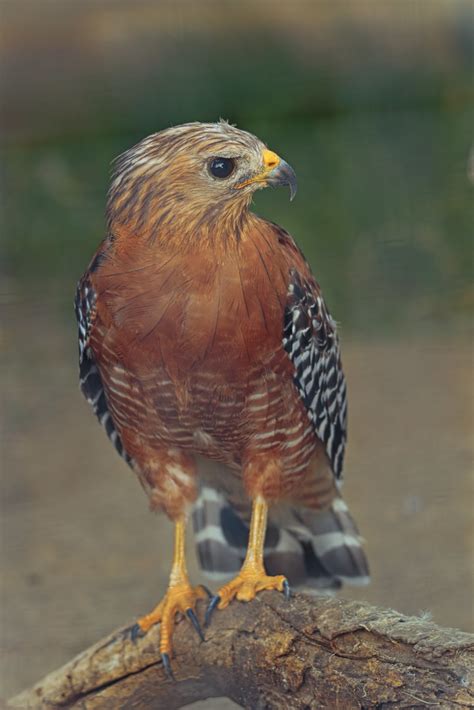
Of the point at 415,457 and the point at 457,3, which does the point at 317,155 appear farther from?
the point at 415,457

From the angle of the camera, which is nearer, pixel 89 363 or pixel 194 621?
pixel 194 621

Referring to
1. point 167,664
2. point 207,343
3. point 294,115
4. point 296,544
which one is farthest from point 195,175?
point 294,115

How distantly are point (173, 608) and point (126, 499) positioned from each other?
9.26 feet

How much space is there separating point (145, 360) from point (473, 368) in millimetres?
4643

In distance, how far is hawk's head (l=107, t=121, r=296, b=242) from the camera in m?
2.92

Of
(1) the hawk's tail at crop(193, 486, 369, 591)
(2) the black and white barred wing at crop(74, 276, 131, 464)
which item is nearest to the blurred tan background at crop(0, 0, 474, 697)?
(1) the hawk's tail at crop(193, 486, 369, 591)

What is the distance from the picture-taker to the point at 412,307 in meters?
8.27

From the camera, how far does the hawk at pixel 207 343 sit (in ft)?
9.77

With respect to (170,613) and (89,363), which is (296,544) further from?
(89,363)

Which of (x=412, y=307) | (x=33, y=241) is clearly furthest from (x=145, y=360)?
(x=33, y=241)

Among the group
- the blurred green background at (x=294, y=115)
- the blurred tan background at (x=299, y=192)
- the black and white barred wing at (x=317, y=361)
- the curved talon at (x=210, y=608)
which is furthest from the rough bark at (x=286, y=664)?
the blurred green background at (x=294, y=115)

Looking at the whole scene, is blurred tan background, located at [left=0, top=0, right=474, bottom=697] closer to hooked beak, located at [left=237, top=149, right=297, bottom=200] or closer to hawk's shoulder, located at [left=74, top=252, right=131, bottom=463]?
hawk's shoulder, located at [left=74, top=252, right=131, bottom=463]

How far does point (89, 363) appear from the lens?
3.45m

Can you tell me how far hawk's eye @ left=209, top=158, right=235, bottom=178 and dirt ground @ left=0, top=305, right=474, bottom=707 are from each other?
250 cm
